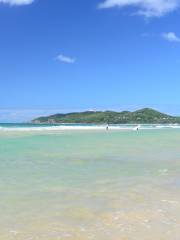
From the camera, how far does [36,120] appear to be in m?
175

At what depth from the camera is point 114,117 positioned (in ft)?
505

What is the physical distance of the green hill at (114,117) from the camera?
492 ft

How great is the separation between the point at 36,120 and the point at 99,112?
28982mm

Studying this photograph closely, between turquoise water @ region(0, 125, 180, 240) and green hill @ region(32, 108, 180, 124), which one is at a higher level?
green hill @ region(32, 108, 180, 124)

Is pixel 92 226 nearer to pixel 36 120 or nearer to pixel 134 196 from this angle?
pixel 134 196

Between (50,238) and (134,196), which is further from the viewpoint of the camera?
(134,196)

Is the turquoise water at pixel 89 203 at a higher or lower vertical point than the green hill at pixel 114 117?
lower

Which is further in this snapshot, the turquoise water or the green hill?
the green hill

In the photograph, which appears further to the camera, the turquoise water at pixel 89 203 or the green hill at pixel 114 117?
the green hill at pixel 114 117

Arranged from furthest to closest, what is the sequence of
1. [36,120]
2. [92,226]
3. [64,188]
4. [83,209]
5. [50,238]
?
1. [36,120]
2. [64,188]
3. [83,209]
4. [92,226]
5. [50,238]

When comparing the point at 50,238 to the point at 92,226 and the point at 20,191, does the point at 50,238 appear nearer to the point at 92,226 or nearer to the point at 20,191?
the point at 92,226

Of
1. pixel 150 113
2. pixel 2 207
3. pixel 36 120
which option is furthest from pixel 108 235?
pixel 36 120

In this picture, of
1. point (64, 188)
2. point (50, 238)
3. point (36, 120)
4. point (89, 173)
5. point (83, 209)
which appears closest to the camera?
point (50, 238)

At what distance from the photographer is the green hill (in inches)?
5907
